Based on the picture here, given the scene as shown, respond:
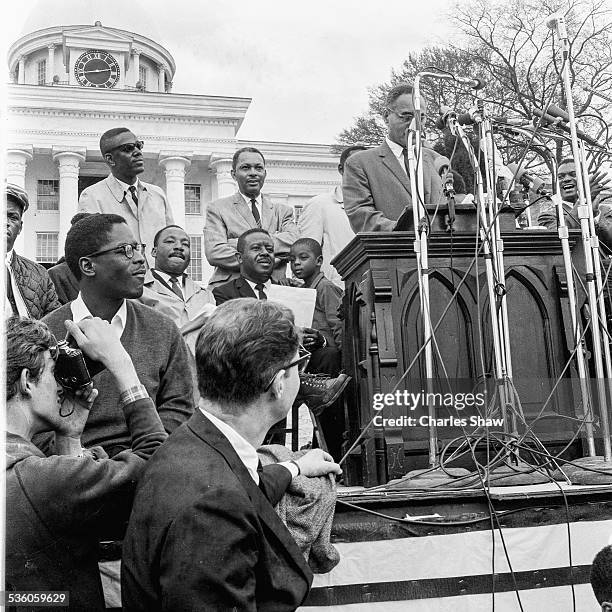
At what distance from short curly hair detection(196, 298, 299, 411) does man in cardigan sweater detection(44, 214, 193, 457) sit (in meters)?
0.77

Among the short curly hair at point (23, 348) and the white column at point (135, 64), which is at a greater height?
the white column at point (135, 64)

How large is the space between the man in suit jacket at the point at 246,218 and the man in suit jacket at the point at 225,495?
4124 millimetres

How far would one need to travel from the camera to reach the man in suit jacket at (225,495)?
1.79 metres

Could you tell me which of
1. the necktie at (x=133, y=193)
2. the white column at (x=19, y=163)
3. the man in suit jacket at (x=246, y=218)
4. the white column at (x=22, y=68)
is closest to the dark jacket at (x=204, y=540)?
the necktie at (x=133, y=193)

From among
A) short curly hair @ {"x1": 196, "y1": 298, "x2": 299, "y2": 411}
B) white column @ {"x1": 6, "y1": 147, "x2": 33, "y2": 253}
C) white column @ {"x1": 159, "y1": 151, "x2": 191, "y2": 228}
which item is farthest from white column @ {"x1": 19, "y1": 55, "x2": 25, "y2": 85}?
short curly hair @ {"x1": 196, "y1": 298, "x2": 299, "y2": 411}

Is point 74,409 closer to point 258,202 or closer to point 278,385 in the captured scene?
point 278,385

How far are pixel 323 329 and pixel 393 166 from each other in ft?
3.84

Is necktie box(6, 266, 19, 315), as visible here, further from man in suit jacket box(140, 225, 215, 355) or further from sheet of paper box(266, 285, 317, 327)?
sheet of paper box(266, 285, 317, 327)

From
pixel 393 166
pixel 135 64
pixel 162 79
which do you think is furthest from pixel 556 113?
pixel 162 79

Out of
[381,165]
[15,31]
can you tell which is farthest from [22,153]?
[15,31]

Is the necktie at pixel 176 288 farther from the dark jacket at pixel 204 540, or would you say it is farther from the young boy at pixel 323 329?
the dark jacket at pixel 204 540

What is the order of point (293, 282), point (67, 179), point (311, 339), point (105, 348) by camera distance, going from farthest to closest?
point (67, 179)
point (293, 282)
point (311, 339)
point (105, 348)

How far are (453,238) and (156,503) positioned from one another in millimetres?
2776

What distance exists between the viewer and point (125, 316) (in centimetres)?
296
